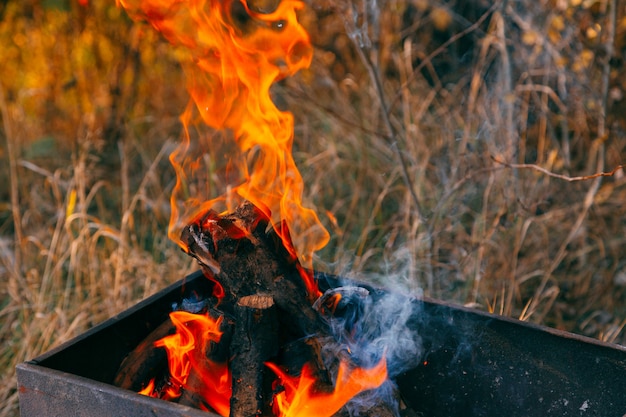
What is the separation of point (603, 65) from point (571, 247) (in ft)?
3.19

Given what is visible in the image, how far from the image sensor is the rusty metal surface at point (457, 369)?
1.69 metres

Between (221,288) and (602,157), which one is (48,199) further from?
(602,157)

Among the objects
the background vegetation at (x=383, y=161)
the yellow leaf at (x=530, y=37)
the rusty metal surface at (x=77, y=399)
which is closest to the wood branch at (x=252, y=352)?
the rusty metal surface at (x=77, y=399)

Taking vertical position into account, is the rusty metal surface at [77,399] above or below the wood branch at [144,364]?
above

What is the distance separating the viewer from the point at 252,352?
5.85 feet

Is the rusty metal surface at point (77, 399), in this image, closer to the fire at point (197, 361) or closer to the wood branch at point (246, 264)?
the fire at point (197, 361)

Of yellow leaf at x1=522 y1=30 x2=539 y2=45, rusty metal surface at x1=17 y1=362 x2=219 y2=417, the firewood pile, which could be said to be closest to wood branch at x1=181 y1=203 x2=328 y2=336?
the firewood pile

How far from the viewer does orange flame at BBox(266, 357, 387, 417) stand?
70.2 inches

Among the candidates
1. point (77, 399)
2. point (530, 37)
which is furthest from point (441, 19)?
point (77, 399)

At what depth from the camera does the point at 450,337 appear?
2.06 metres

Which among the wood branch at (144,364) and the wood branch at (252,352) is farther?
the wood branch at (144,364)

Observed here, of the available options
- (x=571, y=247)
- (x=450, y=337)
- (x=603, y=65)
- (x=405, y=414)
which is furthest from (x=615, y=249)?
(x=405, y=414)

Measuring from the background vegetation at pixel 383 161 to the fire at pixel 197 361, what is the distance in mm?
1146

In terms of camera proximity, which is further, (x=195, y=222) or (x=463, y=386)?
(x=463, y=386)
